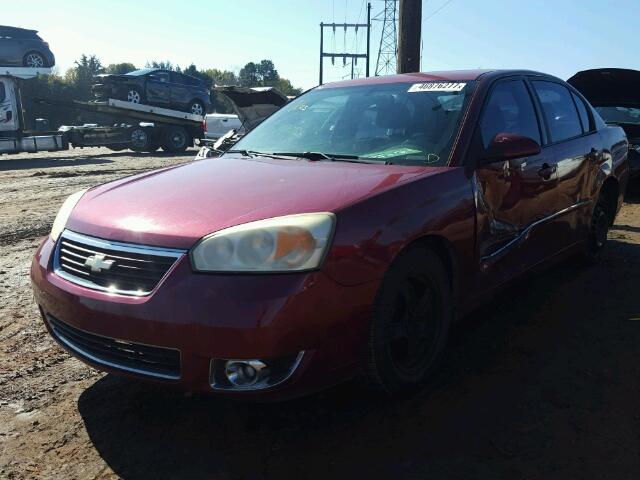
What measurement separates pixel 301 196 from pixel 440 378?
1.26 meters

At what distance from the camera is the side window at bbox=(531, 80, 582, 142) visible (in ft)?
13.7

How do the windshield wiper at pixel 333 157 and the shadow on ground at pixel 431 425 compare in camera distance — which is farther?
the windshield wiper at pixel 333 157

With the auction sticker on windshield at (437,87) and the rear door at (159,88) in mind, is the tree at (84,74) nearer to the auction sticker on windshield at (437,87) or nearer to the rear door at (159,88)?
the rear door at (159,88)

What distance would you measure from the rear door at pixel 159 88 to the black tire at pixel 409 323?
20.6 meters

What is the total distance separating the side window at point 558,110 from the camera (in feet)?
13.7

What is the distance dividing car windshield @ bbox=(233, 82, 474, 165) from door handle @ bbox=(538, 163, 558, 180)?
0.74 meters

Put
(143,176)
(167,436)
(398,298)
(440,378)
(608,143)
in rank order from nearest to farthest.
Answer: (167,436) → (398,298) → (440,378) → (143,176) → (608,143)

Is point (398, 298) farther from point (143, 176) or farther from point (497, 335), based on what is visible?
point (143, 176)

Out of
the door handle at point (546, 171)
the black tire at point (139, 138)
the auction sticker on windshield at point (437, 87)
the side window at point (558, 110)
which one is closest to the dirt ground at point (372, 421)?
the door handle at point (546, 171)

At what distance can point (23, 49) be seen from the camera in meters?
18.8

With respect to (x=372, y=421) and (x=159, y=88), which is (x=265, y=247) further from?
(x=159, y=88)

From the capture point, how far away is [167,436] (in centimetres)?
256

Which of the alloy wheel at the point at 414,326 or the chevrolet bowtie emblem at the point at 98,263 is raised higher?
the chevrolet bowtie emblem at the point at 98,263

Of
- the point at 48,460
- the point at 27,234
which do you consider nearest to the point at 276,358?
the point at 48,460
